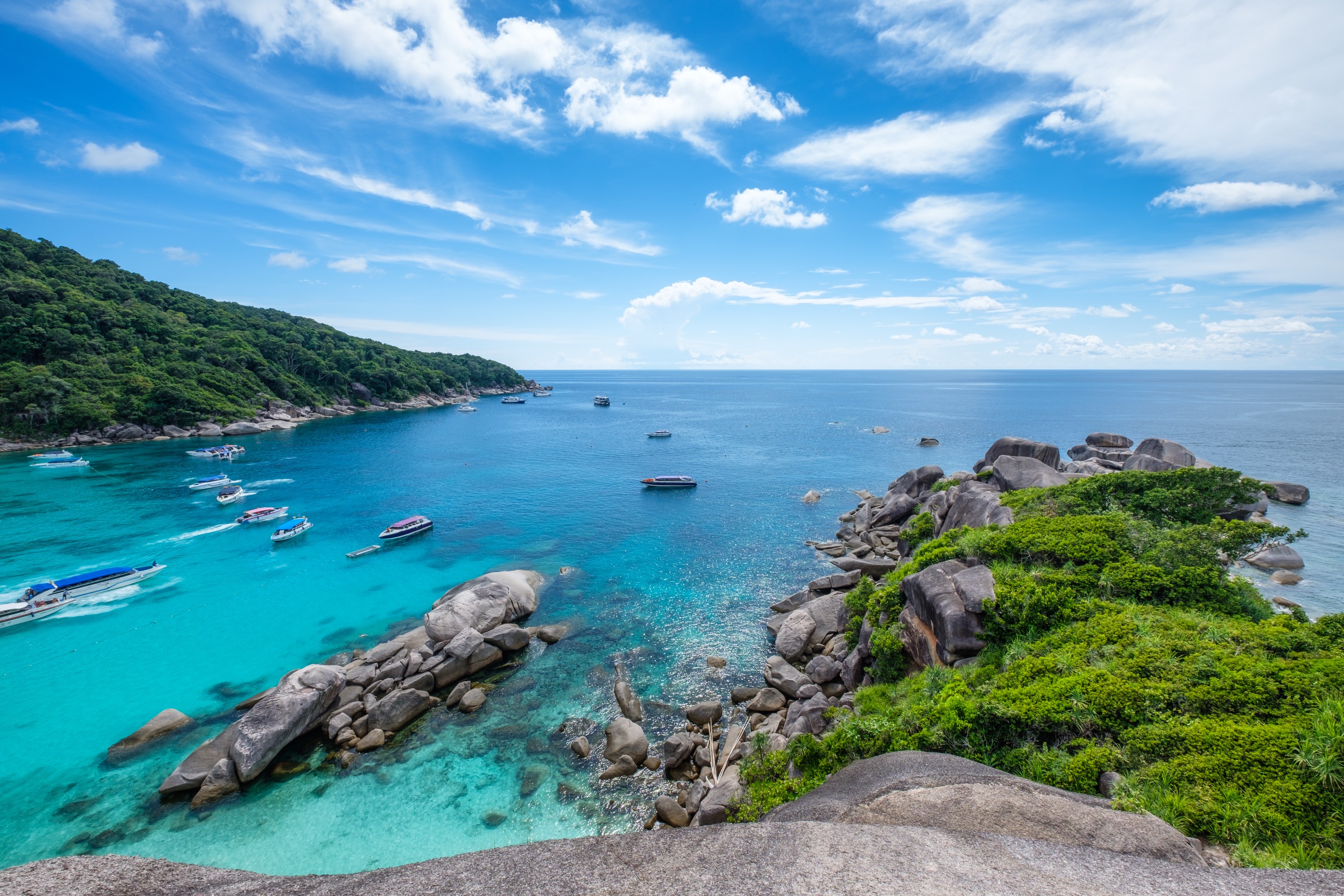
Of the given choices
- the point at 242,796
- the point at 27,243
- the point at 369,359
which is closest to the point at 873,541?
the point at 242,796

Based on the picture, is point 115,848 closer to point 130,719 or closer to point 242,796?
point 242,796

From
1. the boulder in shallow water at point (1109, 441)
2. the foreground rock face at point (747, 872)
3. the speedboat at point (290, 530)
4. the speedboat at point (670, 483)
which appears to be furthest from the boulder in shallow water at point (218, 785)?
the boulder in shallow water at point (1109, 441)

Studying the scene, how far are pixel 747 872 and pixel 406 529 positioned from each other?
45.7 meters

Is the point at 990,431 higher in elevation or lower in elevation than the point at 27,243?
lower

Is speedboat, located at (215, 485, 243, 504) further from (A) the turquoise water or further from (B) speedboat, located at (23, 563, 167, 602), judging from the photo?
(B) speedboat, located at (23, 563, 167, 602)

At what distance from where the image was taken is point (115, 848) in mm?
16312

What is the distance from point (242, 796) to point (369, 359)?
16375cm

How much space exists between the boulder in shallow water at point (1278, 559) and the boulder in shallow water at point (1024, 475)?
1534 centimetres

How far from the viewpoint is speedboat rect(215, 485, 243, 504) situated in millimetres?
52969

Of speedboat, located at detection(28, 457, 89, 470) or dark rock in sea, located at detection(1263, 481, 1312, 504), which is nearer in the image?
dark rock in sea, located at detection(1263, 481, 1312, 504)

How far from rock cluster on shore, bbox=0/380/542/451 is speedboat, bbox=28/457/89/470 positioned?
1338cm

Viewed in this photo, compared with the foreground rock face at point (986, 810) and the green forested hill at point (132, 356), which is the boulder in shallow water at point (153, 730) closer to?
the foreground rock face at point (986, 810)

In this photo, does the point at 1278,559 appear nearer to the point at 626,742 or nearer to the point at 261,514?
the point at 626,742

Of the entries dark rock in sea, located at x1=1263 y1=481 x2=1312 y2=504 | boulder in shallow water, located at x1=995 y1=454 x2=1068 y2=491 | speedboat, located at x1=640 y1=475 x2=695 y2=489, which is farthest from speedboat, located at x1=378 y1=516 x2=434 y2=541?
dark rock in sea, located at x1=1263 y1=481 x2=1312 y2=504
